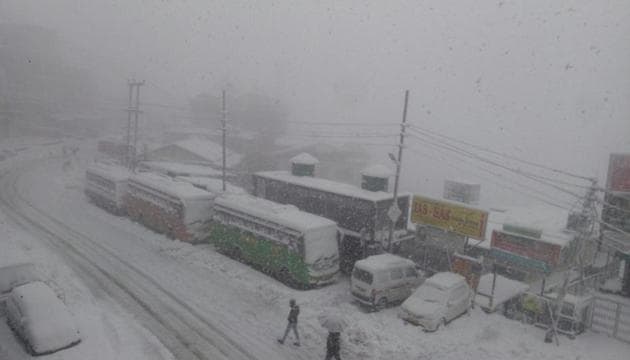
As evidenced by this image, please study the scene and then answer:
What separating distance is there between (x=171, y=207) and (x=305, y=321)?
13.3 meters

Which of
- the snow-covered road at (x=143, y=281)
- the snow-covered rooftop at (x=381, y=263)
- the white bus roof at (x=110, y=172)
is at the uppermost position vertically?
the white bus roof at (x=110, y=172)

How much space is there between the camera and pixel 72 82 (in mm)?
85500

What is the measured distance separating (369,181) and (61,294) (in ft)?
52.3

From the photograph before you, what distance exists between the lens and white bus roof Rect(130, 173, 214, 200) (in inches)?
1100

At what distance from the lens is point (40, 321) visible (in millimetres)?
14672

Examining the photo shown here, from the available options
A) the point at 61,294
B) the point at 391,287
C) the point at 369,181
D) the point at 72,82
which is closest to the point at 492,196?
the point at 369,181

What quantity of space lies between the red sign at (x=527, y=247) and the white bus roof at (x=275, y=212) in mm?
10431

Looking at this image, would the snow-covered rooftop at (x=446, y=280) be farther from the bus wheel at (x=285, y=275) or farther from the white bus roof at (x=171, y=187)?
the white bus roof at (x=171, y=187)

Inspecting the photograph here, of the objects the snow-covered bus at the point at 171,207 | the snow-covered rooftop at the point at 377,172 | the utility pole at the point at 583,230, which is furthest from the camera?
the snow-covered bus at the point at 171,207

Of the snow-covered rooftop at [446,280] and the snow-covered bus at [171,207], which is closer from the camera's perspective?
the snow-covered rooftop at [446,280]

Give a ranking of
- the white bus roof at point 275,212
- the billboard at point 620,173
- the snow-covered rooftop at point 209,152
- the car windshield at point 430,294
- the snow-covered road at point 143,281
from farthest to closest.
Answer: the snow-covered rooftop at point 209,152, the billboard at point 620,173, the white bus roof at point 275,212, the car windshield at point 430,294, the snow-covered road at point 143,281

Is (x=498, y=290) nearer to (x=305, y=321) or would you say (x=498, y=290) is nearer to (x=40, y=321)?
(x=305, y=321)

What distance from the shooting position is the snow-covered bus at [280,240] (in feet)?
70.8

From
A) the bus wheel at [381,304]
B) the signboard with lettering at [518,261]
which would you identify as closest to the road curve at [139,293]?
the bus wheel at [381,304]
